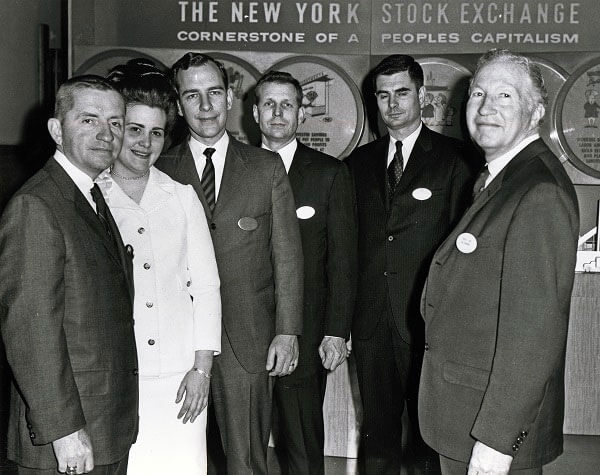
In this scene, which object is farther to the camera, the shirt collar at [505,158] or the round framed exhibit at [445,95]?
the round framed exhibit at [445,95]

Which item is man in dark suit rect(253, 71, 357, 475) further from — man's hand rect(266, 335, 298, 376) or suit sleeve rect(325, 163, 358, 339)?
man's hand rect(266, 335, 298, 376)

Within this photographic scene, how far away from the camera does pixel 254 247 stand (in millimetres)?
2504

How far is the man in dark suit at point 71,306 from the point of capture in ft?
5.68

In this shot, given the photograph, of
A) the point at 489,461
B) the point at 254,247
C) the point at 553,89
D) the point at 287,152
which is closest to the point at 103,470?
the point at 254,247

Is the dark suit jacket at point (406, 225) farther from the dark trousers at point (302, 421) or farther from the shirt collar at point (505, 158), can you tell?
the shirt collar at point (505, 158)

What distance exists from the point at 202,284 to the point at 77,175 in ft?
1.80

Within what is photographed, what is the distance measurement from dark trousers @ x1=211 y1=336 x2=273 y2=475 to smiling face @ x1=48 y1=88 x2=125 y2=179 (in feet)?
2.77

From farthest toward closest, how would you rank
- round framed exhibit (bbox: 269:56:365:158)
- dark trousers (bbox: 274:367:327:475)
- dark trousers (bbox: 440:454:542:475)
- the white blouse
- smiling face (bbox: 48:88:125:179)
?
round framed exhibit (bbox: 269:56:365:158), dark trousers (bbox: 274:367:327:475), the white blouse, smiling face (bbox: 48:88:125:179), dark trousers (bbox: 440:454:542:475)

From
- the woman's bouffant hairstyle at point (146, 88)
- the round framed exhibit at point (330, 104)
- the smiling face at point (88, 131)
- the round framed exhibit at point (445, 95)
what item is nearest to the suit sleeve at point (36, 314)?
the smiling face at point (88, 131)

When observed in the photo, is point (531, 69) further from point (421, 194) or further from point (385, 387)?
point (385, 387)

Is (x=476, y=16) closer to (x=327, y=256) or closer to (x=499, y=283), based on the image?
(x=327, y=256)

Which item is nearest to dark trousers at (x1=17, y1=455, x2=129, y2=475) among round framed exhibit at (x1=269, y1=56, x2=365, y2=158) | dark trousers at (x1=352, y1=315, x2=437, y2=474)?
dark trousers at (x1=352, y1=315, x2=437, y2=474)

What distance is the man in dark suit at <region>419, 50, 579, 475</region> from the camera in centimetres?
169

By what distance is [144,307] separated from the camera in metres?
2.12
